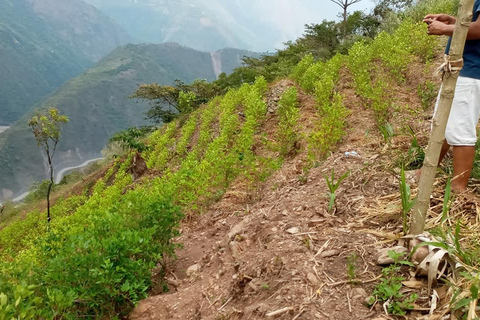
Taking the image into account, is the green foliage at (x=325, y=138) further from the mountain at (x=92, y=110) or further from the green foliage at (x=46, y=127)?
the mountain at (x=92, y=110)

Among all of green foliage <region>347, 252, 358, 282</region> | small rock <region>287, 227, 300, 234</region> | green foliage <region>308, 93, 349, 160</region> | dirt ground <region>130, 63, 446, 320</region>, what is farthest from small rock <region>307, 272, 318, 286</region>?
green foliage <region>308, 93, 349, 160</region>

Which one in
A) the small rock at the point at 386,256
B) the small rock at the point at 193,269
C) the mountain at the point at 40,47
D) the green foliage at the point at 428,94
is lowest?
the small rock at the point at 193,269

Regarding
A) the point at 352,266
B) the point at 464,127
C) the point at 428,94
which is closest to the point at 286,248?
the point at 352,266

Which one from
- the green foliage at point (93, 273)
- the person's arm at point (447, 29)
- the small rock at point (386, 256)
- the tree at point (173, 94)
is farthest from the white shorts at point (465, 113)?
the tree at point (173, 94)

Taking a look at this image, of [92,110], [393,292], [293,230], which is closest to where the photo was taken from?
[393,292]

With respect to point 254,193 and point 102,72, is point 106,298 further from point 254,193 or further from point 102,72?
point 102,72

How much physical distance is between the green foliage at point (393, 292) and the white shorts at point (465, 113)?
42.0 inches

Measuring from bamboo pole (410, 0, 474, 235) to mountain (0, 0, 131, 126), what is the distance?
391 feet

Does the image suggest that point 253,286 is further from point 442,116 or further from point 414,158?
point 414,158

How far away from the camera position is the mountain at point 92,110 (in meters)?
66.6

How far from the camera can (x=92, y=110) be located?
93.1 m

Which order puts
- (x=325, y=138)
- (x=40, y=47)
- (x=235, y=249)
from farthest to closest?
(x=40, y=47)
(x=325, y=138)
(x=235, y=249)

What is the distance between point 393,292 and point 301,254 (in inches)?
25.6

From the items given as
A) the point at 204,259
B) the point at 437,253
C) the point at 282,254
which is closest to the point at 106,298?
the point at 204,259
